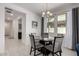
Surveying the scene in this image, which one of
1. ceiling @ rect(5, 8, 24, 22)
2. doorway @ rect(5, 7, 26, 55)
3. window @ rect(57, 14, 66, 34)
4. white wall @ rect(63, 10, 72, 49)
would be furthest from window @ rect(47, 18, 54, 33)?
ceiling @ rect(5, 8, 24, 22)

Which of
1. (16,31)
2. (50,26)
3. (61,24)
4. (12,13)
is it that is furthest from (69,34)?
(16,31)

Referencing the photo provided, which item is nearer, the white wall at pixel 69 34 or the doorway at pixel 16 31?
the white wall at pixel 69 34

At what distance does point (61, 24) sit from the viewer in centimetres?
505

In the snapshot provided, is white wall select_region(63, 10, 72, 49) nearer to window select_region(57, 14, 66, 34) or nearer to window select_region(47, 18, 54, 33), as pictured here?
window select_region(57, 14, 66, 34)

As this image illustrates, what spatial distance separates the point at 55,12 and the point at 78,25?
50.7 inches

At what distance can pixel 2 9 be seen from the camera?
3.92m

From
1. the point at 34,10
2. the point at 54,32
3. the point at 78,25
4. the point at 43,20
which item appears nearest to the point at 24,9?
the point at 34,10

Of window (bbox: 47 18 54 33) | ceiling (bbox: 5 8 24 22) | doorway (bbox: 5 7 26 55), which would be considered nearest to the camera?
window (bbox: 47 18 54 33)

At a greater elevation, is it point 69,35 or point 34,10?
point 34,10

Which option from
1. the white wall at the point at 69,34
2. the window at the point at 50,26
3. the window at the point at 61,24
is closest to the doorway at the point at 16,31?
the window at the point at 50,26

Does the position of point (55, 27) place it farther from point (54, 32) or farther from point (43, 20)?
point (43, 20)

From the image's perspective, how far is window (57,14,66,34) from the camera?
4.99 m

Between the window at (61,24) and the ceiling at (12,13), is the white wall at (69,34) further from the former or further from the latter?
the ceiling at (12,13)

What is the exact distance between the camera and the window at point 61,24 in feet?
16.4
